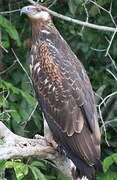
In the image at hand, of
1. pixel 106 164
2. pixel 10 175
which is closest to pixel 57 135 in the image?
pixel 106 164

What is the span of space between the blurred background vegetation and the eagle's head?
1.88ft

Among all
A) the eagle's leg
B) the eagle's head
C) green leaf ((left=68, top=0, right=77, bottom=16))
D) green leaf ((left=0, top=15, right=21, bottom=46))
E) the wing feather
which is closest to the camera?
the wing feather

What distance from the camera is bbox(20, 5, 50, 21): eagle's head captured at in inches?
264

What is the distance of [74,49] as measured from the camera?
803 cm

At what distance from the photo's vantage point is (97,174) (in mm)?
7438

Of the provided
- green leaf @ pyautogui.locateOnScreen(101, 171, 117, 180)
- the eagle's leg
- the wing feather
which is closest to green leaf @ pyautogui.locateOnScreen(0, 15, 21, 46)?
the wing feather

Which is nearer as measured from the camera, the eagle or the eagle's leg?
the eagle

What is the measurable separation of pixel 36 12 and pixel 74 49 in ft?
4.47

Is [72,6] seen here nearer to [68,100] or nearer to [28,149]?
[68,100]

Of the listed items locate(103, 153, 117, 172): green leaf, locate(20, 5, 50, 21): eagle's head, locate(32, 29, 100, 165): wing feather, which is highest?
locate(20, 5, 50, 21): eagle's head

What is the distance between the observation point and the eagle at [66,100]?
6.20 metres

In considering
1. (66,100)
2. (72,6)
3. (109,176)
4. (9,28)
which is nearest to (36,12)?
(9,28)

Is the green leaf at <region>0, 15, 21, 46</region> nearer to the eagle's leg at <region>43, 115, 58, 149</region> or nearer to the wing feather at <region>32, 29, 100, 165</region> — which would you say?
the wing feather at <region>32, 29, 100, 165</region>

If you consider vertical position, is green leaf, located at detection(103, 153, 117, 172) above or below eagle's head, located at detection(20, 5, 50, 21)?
below
